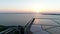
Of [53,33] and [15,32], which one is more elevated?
[15,32]

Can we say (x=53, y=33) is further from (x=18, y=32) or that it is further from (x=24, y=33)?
(x=18, y=32)

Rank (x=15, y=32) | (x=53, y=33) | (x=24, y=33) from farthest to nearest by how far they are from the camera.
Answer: (x=53, y=33) → (x=24, y=33) → (x=15, y=32)

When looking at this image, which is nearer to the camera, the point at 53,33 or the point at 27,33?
the point at 27,33

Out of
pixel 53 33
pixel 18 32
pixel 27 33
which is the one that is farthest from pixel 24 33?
pixel 53 33

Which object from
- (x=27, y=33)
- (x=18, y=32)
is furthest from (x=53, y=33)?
(x=18, y=32)

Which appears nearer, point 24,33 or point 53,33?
point 24,33

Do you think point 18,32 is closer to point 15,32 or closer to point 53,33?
point 15,32

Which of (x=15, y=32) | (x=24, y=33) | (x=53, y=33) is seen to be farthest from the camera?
(x=53, y=33)
